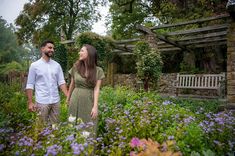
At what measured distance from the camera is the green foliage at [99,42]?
1368 centimetres

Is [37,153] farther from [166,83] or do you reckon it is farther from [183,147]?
[166,83]

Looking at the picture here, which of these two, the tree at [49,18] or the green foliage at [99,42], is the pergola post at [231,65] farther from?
the tree at [49,18]

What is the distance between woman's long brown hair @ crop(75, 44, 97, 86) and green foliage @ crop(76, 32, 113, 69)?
9.96 metres

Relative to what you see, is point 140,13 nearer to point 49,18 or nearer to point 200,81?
point 49,18

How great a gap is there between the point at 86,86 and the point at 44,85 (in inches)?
28.1

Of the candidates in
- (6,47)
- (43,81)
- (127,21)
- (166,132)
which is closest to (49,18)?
(127,21)

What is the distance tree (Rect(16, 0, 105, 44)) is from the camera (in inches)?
945

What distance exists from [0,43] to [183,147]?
48.8m

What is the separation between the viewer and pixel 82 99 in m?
3.81

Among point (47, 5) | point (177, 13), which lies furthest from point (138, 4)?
point (47, 5)

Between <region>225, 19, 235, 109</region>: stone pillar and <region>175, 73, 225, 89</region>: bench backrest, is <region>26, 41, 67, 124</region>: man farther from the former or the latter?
<region>175, 73, 225, 89</region>: bench backrest

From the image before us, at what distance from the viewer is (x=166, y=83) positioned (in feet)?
52.9

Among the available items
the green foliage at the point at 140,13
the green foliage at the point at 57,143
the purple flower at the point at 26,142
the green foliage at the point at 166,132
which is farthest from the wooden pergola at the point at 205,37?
the purple flower at the point at 26,142

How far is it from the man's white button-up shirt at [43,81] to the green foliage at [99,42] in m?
9.55
